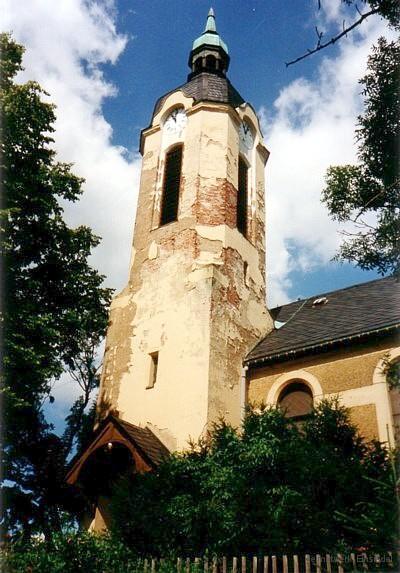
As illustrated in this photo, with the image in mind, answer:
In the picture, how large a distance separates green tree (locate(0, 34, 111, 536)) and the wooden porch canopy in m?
1.68

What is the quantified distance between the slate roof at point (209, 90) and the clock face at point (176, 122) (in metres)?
0.73

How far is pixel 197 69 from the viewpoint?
24328 millimetres

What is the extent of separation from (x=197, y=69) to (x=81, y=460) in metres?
18.3

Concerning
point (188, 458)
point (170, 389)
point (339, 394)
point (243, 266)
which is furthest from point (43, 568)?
point (243, 266)

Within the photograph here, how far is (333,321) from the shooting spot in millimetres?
15703

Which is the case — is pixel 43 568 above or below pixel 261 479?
below

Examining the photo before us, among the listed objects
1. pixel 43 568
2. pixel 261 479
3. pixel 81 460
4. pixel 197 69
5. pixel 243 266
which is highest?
pixel 197 69

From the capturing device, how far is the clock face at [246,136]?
2044 centimetres

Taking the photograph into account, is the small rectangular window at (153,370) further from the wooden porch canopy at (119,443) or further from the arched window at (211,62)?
the arched window at (211,62)

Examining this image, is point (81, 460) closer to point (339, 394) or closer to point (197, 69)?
point (339, 394)

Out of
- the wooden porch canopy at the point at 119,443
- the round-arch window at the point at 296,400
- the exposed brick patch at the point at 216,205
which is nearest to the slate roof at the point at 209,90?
the exposed brick patch at the point at 216,205

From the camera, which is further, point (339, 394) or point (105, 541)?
point (339, 394)

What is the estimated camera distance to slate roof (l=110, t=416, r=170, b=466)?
1238cm

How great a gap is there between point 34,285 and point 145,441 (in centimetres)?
470
